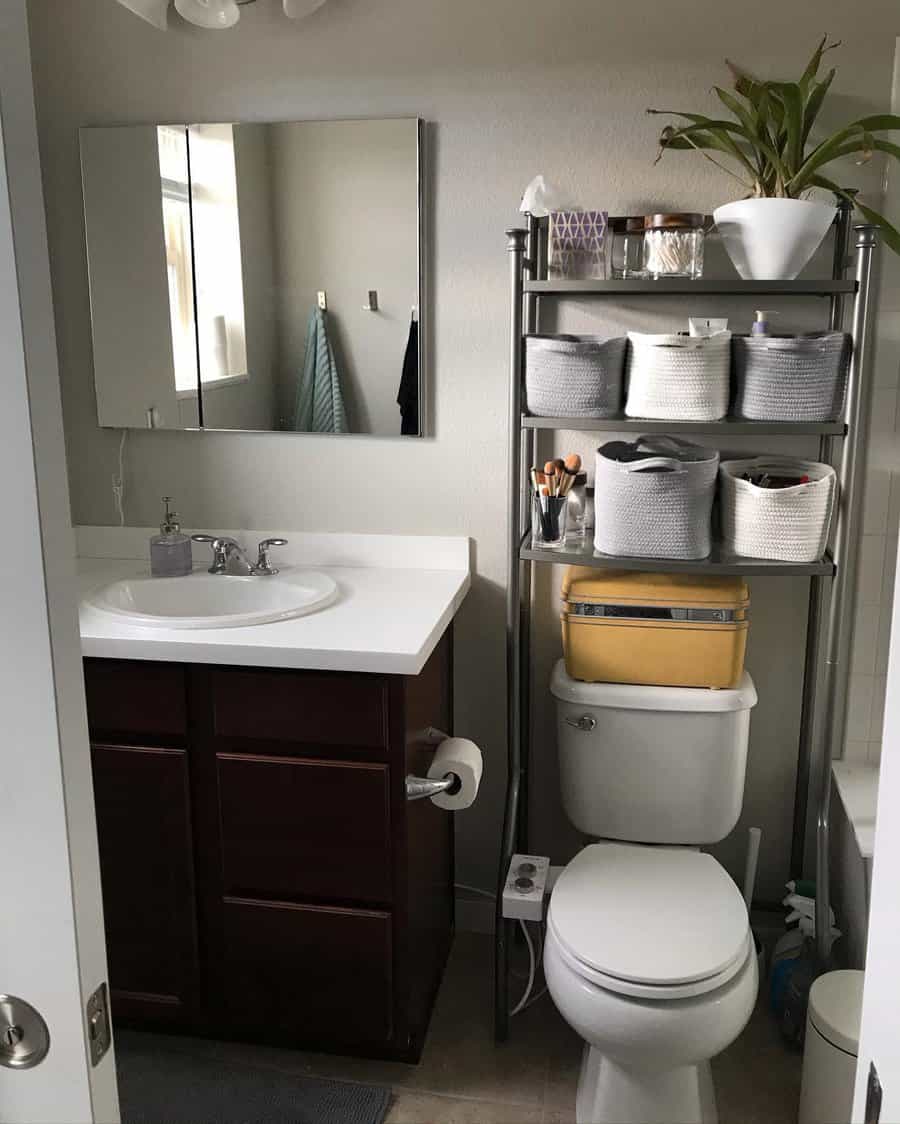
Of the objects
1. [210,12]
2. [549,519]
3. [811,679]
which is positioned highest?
[210,12]

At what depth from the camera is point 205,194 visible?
92.2 inches

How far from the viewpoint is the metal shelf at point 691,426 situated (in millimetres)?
1966

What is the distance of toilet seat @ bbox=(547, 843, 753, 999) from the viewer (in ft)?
5.60

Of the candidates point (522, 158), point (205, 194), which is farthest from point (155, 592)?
point (522, 158)

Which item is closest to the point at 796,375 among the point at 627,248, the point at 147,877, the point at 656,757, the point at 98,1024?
the point at 627,248

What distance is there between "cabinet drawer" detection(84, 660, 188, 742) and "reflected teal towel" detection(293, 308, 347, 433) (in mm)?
719

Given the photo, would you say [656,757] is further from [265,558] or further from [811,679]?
[265,558]

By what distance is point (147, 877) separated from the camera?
2.06 meters

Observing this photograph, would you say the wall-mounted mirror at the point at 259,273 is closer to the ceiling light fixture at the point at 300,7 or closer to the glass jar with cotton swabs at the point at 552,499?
the ceiling light fixture at the point at 300,7

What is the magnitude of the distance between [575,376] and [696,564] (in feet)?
1.43

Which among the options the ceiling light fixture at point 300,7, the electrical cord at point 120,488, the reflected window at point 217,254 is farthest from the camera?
the electrical cord at point 120,488

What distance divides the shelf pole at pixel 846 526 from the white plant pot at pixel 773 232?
9cm

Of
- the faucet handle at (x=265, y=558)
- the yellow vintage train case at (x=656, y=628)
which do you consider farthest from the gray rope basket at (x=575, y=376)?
the faucet handle at (x=265, y=558)

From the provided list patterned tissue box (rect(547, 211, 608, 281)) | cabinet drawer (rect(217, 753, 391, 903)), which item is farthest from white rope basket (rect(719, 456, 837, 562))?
cabinet drawer (rect(217, 753, 391, 903))
